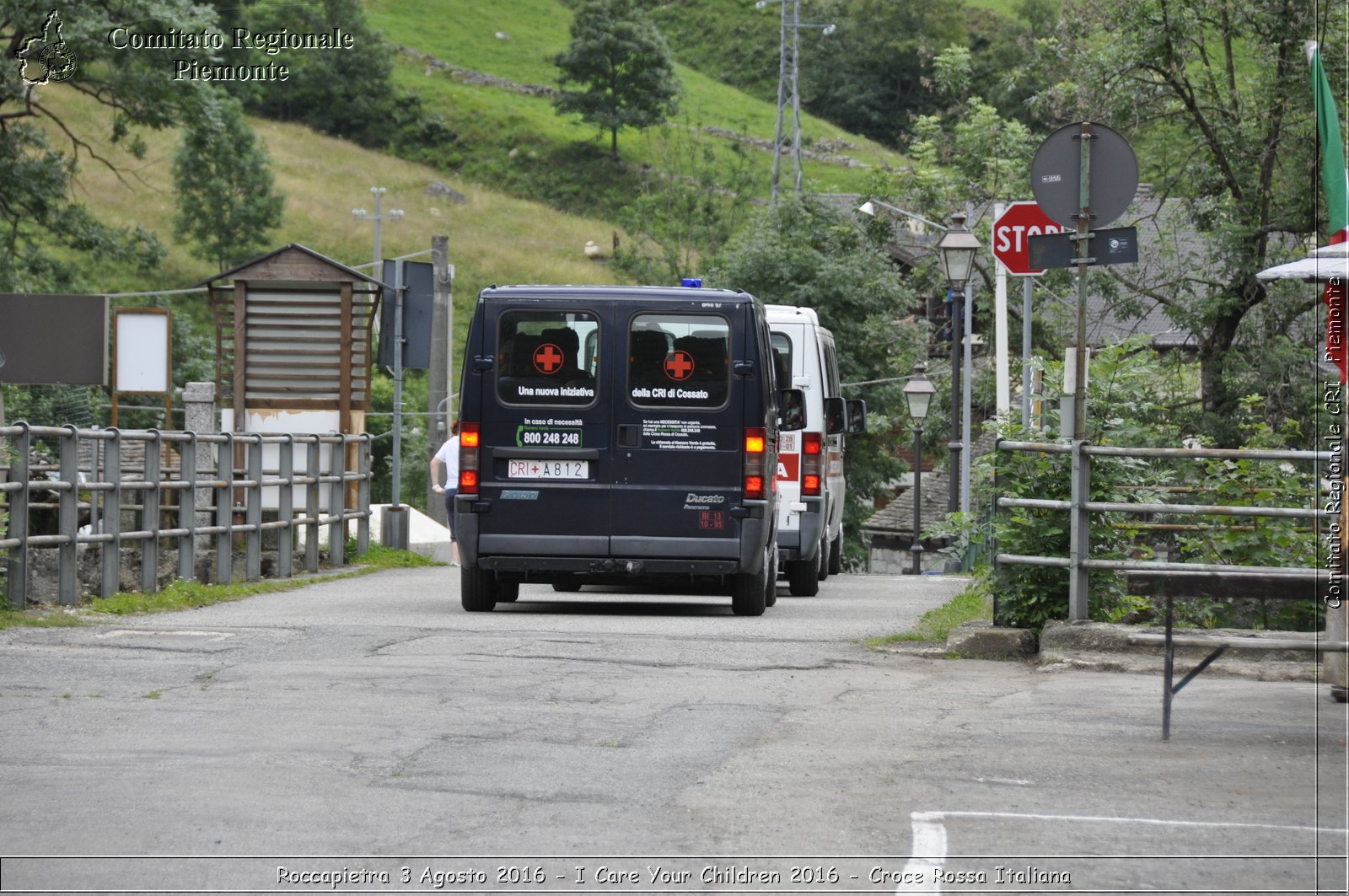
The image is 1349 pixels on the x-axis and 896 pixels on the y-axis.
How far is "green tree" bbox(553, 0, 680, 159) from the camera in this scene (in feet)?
318

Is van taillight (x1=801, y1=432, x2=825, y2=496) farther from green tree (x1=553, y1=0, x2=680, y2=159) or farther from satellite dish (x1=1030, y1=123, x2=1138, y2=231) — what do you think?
green tree (x1=553, y1=0, x2=680, y2=159)

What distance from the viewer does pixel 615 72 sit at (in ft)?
322

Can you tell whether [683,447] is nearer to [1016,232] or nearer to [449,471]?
[1016,232]

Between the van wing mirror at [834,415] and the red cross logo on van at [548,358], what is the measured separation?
5266mm

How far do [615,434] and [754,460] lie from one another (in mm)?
1024

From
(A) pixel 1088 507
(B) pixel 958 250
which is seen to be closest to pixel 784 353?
(A) pixel 1088 507

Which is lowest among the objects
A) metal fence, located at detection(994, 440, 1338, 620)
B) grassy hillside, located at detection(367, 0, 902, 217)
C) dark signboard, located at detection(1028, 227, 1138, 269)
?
metal fence, located at detection(994, 440, 1338, 620)

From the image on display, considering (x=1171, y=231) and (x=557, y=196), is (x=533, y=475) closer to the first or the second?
(x=1171, y=231)

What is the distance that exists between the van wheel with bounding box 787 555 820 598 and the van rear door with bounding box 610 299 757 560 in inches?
206

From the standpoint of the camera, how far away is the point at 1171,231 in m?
27.4

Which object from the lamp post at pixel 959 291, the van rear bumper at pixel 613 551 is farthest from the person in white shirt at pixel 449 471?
the lamp post at pixel 959 291

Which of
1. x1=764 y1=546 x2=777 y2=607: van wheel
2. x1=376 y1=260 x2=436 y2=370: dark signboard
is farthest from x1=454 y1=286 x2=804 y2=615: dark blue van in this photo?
x1=376 y1=260 x2=436 y2=370: dark signboard

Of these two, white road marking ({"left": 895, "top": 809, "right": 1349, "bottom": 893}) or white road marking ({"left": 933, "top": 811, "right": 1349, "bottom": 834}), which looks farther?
white road marking ({"left": 933, "top": 811, "right": 1349, "bottom": 834})

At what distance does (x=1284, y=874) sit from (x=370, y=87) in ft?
328
